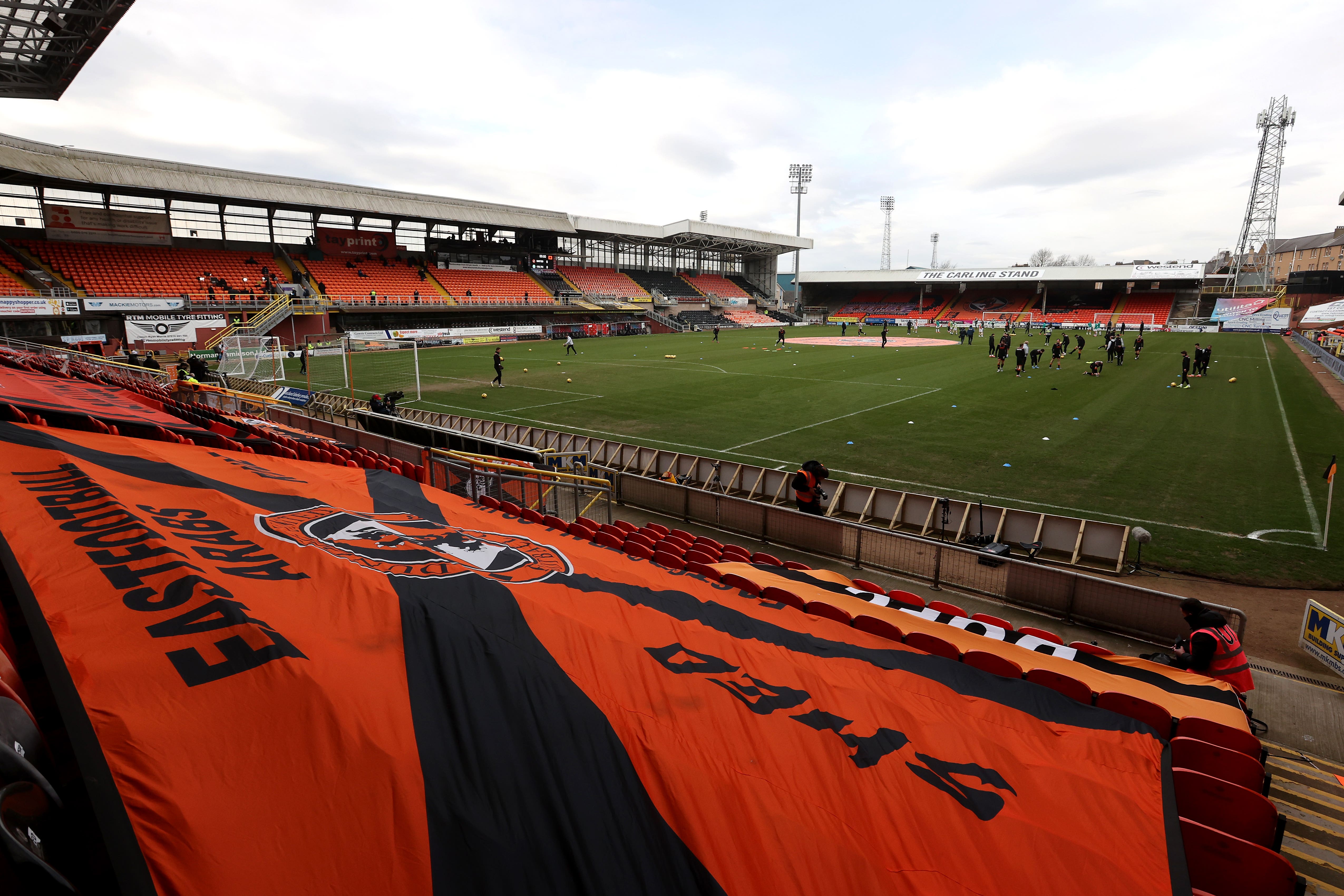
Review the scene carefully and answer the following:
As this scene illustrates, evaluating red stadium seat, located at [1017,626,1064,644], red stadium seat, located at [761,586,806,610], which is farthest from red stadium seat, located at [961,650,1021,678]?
red stadium seat, located at [1017,626,1064,644]

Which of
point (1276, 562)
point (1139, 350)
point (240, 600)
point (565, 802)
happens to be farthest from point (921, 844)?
point (1139, 350)

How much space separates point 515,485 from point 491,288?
56.6m

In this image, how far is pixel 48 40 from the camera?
62.2 ft

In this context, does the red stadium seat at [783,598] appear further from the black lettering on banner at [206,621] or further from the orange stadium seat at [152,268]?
the orange stadium seat at [152,268]

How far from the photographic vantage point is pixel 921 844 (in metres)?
2.83

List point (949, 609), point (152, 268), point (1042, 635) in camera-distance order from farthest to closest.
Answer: point (152, 268), point (949, 609), point (1042, 635)

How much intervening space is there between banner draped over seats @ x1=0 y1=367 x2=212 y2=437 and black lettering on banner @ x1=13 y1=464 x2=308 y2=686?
583 cm

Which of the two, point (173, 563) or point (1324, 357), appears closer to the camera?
point (173, 563)

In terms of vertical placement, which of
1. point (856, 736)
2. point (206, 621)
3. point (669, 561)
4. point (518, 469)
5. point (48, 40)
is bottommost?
point (669, 561)

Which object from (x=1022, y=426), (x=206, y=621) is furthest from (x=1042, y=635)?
(x=1022, y=426)

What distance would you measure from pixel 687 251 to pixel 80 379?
78.8 metres

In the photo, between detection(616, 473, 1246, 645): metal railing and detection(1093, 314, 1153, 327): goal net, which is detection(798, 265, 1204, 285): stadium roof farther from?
detection(616, 473, 1246, 645): metal railing

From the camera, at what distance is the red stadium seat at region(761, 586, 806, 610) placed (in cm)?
A: 594

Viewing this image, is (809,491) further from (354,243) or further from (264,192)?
(354,243)
